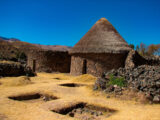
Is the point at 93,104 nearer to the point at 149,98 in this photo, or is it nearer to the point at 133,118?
the point at 133,118

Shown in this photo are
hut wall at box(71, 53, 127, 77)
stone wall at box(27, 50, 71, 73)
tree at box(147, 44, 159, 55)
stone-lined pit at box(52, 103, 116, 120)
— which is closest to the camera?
stone-lined pit at box(52, 103, 116, 120)

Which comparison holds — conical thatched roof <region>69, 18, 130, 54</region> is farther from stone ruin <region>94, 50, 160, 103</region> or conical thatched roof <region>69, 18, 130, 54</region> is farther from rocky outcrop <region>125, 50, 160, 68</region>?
stone ruin <region>94, 50, 160, 103</region>

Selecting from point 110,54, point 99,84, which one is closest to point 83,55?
point 110,54

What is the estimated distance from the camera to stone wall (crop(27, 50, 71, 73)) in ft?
63.2

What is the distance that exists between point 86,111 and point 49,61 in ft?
46.8

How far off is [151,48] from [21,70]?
36.1m

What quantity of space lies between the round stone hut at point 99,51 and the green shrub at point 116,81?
225 inches

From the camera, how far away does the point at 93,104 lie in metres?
6.06

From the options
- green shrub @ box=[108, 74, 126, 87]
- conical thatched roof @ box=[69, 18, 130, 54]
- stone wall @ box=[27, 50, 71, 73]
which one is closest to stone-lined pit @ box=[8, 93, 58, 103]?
green shrub @ box=[108, 74, 126, 87]

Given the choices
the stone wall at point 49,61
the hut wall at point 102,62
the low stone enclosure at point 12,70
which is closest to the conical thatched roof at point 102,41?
the hut wall at point 102,62

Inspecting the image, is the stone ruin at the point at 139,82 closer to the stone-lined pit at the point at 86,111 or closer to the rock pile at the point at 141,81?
the rock pile at the point at 141,81

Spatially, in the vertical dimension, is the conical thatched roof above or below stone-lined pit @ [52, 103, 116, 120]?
above

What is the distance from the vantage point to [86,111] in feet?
18.6

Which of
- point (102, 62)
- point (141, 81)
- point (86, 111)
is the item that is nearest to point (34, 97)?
point (86, 111)
